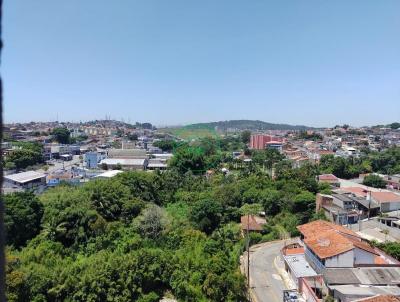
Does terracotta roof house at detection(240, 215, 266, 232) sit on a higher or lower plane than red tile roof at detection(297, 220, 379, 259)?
lower

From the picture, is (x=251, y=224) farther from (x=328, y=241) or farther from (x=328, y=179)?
(x=328, y=179)

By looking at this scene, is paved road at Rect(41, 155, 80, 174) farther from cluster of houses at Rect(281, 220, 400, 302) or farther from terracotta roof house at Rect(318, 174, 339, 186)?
cluster of houses at Rect(281, 220, 400, 302)

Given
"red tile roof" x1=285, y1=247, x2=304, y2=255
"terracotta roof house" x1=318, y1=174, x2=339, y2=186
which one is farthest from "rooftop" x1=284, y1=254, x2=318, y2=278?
"terracotta roof house" x1=318, y1=174, x2=339, y2=186

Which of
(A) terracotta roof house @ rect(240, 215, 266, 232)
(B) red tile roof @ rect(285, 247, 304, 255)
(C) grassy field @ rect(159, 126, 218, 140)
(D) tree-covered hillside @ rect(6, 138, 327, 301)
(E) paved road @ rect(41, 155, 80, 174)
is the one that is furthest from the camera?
(C) grassy field @ rect(159, 126, 218, 140)

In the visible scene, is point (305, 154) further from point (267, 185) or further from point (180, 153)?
point (267, 185)

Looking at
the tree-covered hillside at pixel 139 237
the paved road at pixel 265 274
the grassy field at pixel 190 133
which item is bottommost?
the paved road at pixel 265 274

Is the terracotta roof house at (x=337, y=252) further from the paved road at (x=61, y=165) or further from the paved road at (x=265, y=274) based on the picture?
the paved road at (x=61, y=165)

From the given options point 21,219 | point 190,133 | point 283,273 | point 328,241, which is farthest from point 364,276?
point 190,133

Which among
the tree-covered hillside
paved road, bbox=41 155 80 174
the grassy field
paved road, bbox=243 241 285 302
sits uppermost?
the grassy field

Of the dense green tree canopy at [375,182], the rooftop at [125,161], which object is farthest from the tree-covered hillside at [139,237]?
the rooftop at [125,161]
